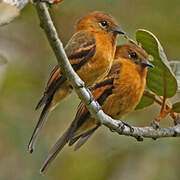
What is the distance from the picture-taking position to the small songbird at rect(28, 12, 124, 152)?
4.30 m

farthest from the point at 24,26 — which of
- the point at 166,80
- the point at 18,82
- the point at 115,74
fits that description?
the point at 166,80

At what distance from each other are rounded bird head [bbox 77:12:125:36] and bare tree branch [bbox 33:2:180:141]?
1.29m

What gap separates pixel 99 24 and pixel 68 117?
2.04 metres

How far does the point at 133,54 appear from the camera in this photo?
4.96m

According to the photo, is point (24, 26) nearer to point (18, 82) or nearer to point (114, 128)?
point (18, 82)

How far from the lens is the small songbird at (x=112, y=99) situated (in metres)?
4.50

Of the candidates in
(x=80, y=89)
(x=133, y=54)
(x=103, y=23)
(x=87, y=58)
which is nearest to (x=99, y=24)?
(x=103, y=23)

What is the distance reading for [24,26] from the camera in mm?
6922

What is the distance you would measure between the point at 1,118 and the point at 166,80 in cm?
277

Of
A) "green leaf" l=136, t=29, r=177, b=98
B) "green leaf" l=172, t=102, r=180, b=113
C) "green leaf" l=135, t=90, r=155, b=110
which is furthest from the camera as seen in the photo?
"green leaf" l=135, t=90, r=155, b=110

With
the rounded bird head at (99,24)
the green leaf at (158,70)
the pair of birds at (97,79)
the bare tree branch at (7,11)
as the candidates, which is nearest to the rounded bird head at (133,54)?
the pair of birds at (97,79)

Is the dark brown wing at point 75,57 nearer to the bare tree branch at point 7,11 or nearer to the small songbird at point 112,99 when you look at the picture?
the small songbird at point 112,99

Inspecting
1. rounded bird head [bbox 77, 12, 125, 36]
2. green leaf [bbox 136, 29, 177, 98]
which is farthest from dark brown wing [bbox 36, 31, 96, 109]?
green leaf [bbox 136, 29, 177, 98]

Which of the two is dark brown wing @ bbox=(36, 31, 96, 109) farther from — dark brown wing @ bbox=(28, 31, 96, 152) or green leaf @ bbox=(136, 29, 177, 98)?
green leaf @ bbox=(136, 29, 177, 98)
